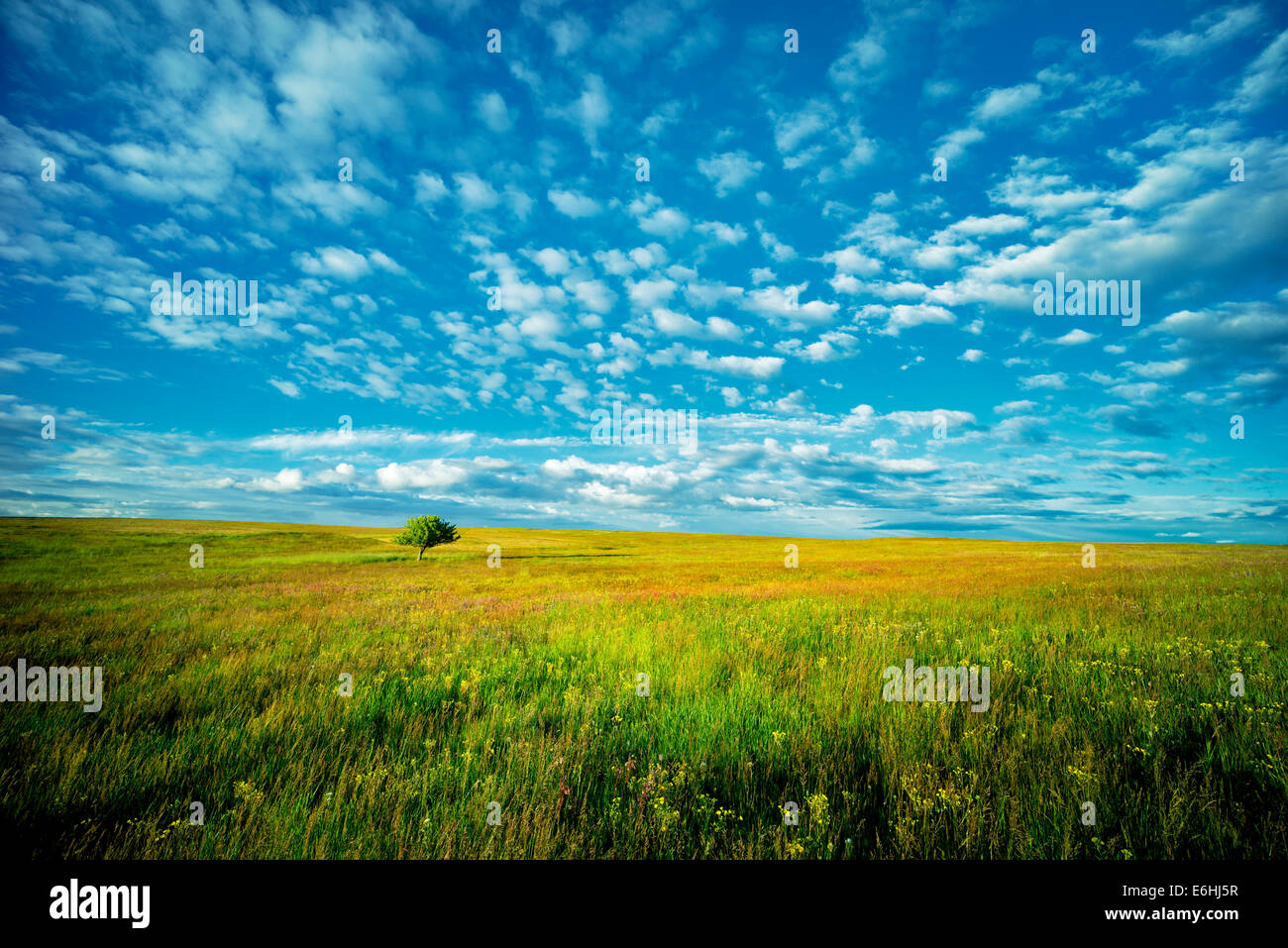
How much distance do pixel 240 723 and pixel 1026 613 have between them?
1504cm

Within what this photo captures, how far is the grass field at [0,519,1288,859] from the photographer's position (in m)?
3.38

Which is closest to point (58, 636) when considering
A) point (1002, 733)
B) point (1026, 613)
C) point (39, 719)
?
point (39, 719)

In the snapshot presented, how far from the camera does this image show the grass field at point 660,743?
11.1ft

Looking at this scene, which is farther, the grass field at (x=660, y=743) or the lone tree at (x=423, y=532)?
the lone tree at (x=423, y=532)

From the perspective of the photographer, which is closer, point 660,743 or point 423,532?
point 660,743

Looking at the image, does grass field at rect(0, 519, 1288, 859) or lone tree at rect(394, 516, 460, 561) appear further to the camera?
lone tree at rect(394, 516, 460, 561)

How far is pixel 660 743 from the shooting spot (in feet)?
16.1

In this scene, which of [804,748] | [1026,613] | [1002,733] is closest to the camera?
[804,748]

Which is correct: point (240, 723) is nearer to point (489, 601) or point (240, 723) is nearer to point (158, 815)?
point (158, 815)

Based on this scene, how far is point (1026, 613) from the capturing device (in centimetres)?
1143
